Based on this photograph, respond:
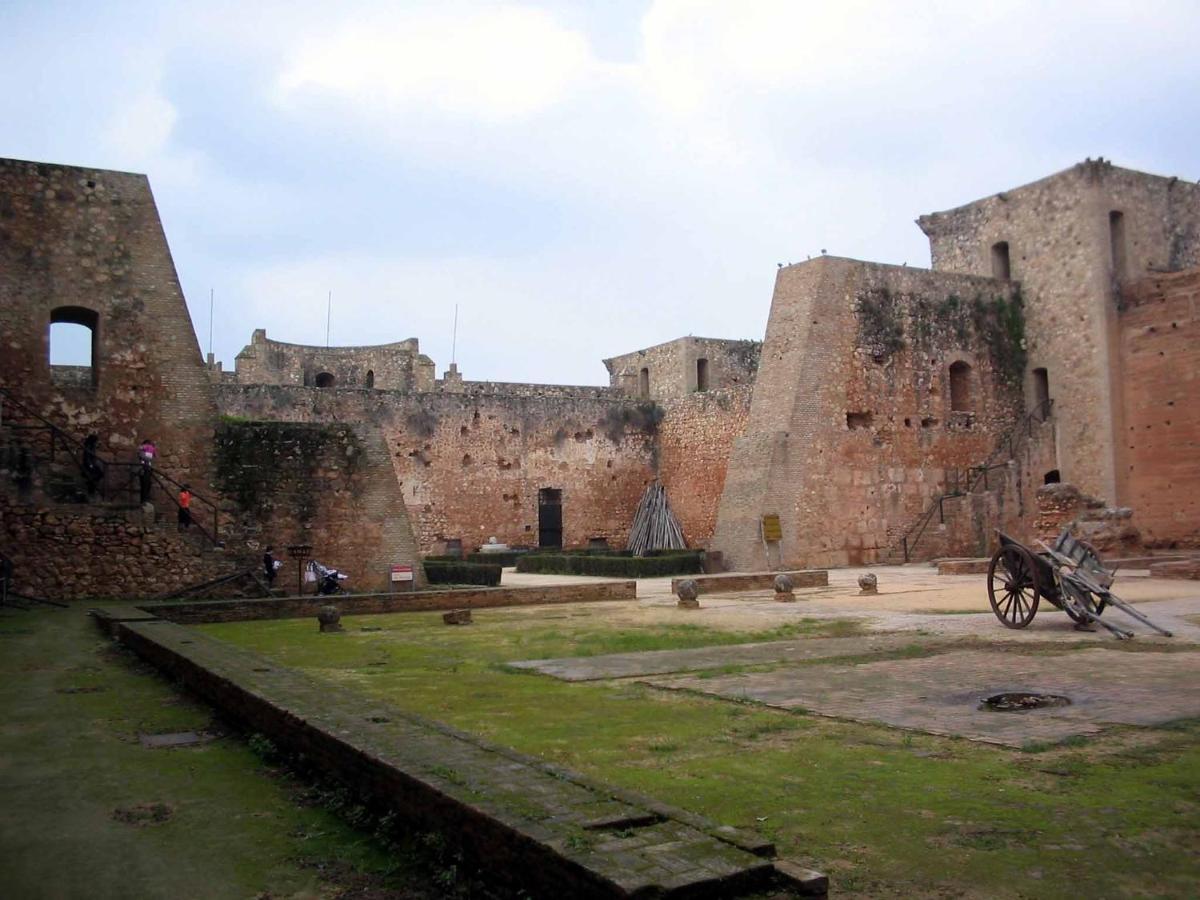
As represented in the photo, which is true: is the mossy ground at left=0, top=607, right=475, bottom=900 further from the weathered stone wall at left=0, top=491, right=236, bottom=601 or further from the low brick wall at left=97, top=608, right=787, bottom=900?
the weathered stone wall at left=0, top=491, right=236, bottom=601

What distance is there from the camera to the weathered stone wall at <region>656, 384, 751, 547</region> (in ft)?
93.9

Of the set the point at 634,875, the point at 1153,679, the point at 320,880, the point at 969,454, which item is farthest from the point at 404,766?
the point at 969,454

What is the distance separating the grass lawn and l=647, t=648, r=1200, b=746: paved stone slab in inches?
9.4

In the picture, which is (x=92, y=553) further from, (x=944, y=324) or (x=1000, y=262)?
(x=1000, y=262)

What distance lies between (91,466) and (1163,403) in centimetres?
2131

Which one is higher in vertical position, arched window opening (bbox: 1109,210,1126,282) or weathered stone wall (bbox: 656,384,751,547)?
arched window opening (bbox: 1109,210,1126,282)

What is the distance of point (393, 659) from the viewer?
955 centimetres

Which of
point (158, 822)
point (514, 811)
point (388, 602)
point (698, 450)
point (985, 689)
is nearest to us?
point (514, 811)

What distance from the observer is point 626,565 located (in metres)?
22.9

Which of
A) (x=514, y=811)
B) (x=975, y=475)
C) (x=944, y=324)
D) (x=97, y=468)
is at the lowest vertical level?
(x=514, y=811)

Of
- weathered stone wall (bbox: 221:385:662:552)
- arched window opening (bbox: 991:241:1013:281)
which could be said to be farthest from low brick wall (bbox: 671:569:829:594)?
arched window opening (bbox: 991:241:1013:281)

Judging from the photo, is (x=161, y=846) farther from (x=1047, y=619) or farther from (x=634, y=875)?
(x=1047, y=619)

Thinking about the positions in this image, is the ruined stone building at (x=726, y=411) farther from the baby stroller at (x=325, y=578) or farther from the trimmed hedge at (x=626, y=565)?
the baby stroller at (x=325, y=578)

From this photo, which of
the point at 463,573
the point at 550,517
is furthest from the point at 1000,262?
the point at 463,573
